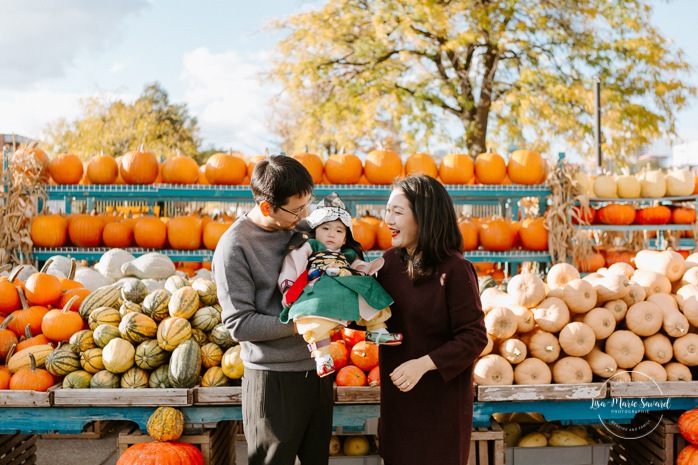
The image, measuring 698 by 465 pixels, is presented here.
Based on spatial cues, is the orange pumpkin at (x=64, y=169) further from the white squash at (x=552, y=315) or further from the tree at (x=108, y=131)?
the tree at (x=108, y=131)

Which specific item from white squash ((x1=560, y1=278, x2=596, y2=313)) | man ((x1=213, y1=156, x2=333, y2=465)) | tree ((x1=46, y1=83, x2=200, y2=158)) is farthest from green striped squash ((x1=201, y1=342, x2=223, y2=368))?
tree ((x1=46, y1=83, x2=200, y2=158))

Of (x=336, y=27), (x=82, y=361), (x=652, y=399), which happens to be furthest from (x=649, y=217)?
(x=336, y=27)

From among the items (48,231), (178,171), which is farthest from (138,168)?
(48,231)

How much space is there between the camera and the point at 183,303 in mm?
3447

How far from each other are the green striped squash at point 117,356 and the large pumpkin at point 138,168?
369cm

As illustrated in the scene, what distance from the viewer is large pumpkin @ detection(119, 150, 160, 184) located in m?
6.59

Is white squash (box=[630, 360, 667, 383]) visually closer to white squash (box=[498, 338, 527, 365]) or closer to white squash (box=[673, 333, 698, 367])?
white squash (box=[673, 333, 698, 367])

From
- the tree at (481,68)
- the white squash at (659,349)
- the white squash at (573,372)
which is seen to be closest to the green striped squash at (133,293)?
the white squash at (573,372)

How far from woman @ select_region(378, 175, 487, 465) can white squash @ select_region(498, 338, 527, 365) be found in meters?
1.12

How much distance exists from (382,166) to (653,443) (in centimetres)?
400

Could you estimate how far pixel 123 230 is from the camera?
21.3 feet

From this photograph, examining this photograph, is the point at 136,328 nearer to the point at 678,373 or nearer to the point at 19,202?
the point at 678,373

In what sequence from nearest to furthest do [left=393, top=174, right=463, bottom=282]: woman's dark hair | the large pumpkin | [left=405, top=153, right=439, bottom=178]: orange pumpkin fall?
[left=393, top=174, right=463, bottom=282]: woman's dark hair
the large pumpkin
[left=405, top=153, right=439, bottom=178]: orange pumpkin

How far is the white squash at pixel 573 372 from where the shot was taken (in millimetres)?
3371
